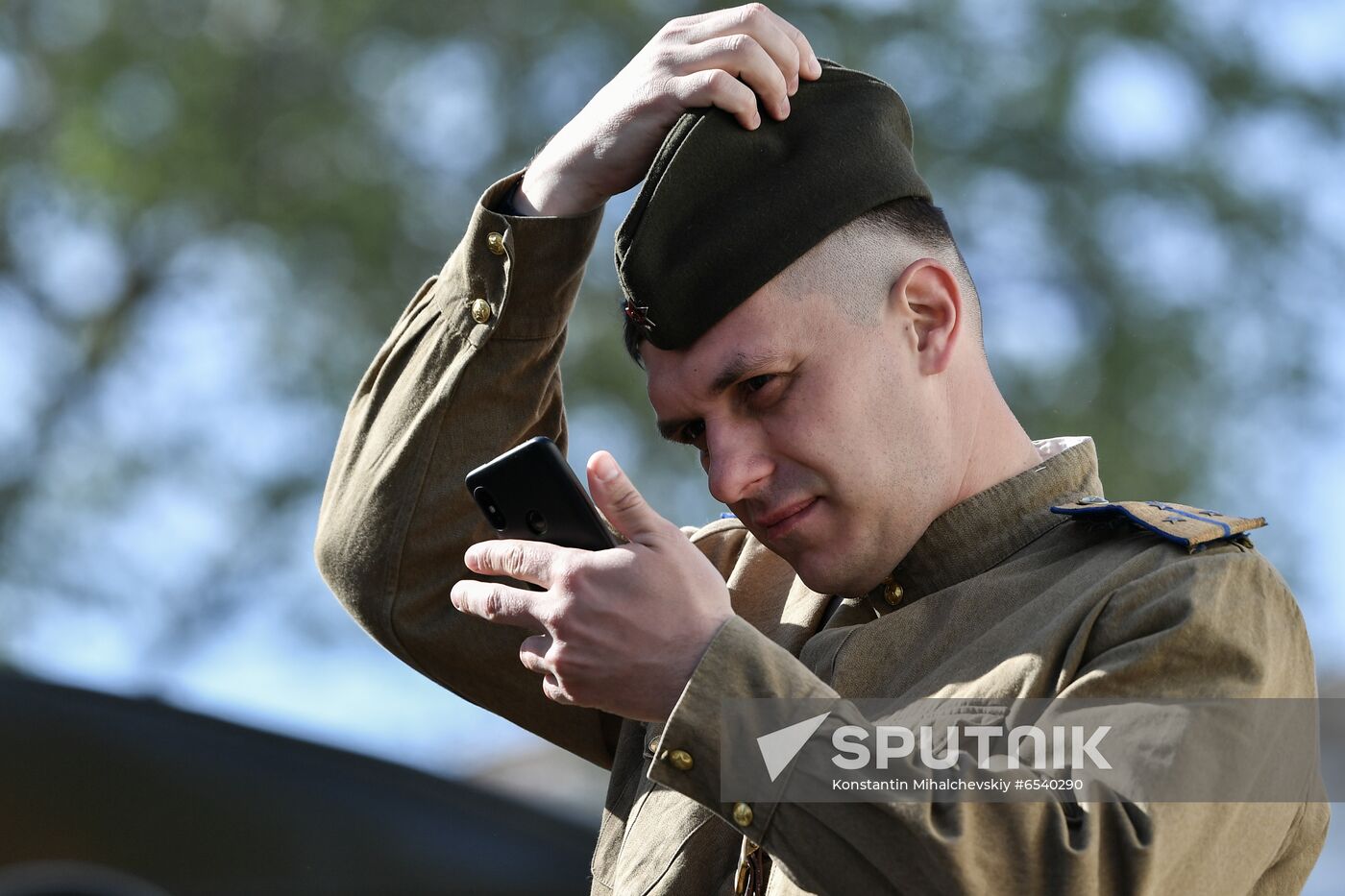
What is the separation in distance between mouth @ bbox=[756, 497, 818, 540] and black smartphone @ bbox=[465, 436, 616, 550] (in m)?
0.34

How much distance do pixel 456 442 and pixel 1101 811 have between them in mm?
1320

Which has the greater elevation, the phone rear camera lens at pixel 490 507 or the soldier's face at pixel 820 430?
the soldier's face at pixel 820 430

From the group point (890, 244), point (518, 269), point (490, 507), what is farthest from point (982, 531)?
point (518, 269)

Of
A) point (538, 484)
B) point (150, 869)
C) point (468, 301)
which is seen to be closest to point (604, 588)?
point (538, 484)

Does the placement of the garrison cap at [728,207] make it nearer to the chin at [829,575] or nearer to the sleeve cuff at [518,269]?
the sleeve cuff at [518,269]

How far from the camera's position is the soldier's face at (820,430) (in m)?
2.39

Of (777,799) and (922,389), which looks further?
(922,389)

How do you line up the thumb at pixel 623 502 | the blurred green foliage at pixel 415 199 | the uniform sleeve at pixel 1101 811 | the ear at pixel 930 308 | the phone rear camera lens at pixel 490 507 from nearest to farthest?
the uniform sleeve at pixel 1101 811, the thumb at pixel 623 502, the phone rear camera lens at pixel 490 507, the ear at pixel 930 308, the blurred green foliage at pixel 415 199

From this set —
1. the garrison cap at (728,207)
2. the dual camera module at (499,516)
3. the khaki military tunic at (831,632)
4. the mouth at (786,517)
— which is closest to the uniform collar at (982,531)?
the khaki military tunic at (831,632)

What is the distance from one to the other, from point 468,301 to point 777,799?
3.89 ft

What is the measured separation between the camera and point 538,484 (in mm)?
2205

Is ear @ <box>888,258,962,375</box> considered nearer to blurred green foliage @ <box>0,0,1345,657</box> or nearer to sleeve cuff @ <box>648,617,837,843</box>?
sleeve cuff @ <box>648,617,837,843</box>

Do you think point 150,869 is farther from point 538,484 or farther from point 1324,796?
point 1324,796

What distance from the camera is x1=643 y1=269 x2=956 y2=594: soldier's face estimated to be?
2391mm
